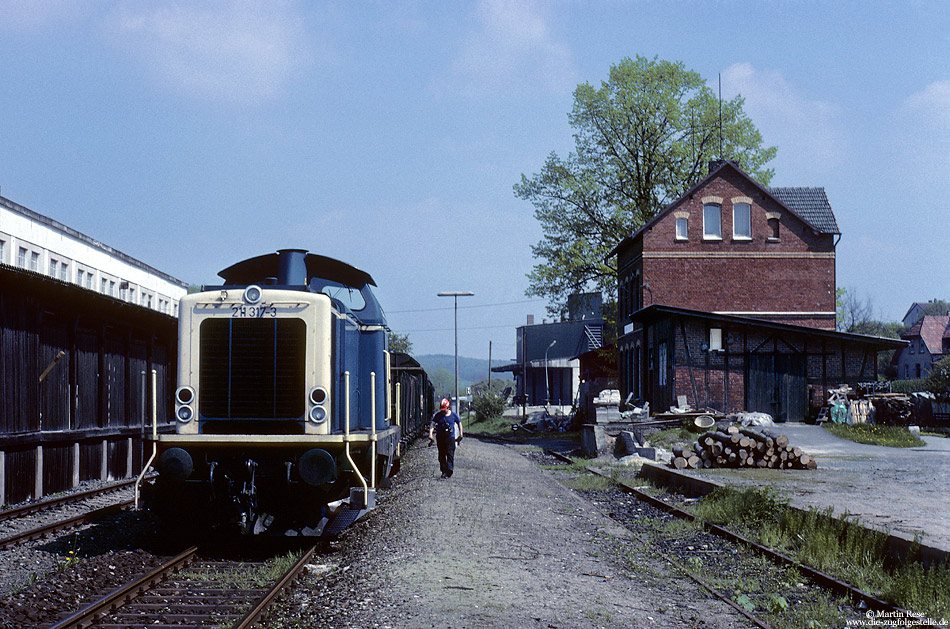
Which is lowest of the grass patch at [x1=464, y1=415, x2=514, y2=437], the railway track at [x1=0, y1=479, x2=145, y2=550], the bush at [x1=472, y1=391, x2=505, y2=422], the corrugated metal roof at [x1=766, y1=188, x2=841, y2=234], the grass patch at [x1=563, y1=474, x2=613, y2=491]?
the grass patch at [x1=464, y1=415, x2=514, y2=437]

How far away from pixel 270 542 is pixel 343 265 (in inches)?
143

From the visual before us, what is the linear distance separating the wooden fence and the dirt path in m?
5.20

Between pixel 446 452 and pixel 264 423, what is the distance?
24.7 feet

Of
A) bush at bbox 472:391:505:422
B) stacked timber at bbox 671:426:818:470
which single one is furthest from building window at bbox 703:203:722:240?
bush at bbox 472:391:505:422

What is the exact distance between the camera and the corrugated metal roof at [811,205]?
125 ft

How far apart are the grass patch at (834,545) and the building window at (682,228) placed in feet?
79.5

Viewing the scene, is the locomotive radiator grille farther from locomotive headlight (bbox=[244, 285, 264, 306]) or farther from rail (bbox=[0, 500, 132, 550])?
rail (bbox=[0, 500, 132, 550])

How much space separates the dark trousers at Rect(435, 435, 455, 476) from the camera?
17.1 metres

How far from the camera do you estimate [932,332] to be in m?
77.3

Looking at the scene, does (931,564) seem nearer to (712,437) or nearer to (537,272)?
(712,437)

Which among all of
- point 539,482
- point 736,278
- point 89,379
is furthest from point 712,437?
point 736,278

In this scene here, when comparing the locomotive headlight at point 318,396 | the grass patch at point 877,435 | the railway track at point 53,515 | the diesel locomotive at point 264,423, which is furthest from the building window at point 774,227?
the locomotive headlight at point 318,396

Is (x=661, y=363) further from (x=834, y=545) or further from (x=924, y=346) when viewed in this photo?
(x=924, y=346)

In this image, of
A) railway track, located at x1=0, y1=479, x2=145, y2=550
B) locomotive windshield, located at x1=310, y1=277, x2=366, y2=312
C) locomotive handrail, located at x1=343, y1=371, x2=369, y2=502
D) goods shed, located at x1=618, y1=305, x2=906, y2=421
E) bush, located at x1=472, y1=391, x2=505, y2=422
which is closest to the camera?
locomotive handrail, located at x1=343, y1=371, x2=369, y2=502
